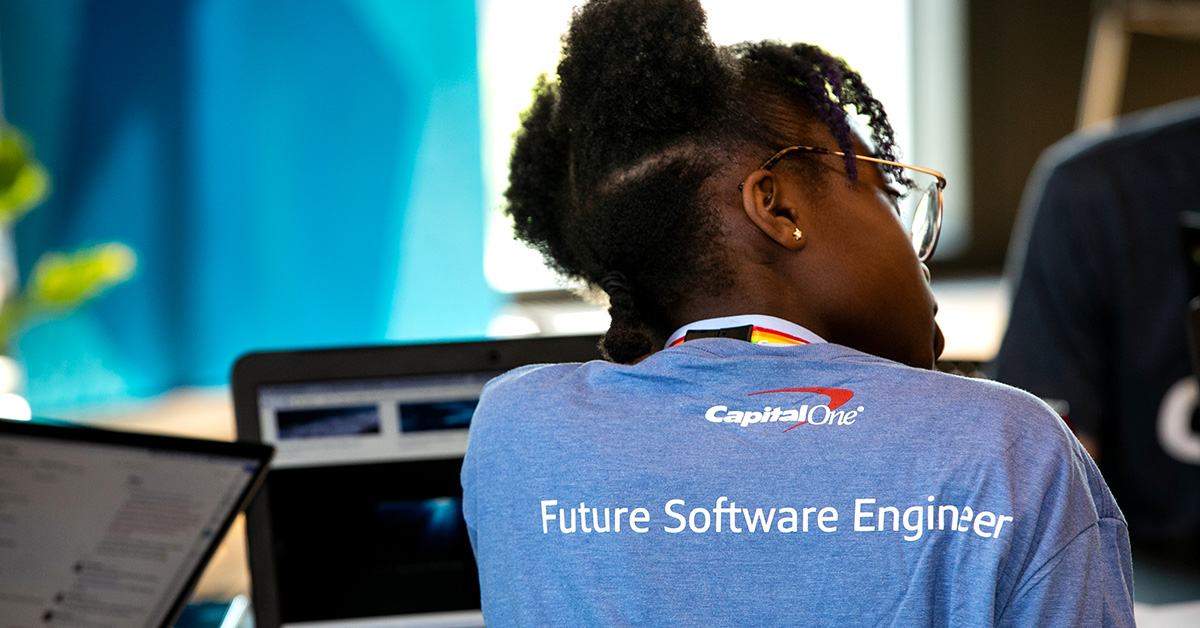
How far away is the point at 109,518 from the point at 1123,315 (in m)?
1.31

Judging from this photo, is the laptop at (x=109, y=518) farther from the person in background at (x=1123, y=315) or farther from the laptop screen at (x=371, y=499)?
the person in background at (x=1123, y=315)

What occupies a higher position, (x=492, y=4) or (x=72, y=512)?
(x=492, y=4)

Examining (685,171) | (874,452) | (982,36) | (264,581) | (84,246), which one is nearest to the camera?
(874,452)

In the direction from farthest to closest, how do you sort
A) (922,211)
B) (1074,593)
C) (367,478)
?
(367,478), (922,211), (1074,593)

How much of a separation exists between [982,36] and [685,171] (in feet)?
10.6

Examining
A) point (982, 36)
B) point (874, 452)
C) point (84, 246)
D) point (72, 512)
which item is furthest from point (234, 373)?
point (982, 36)

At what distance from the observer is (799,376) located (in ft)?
1.98

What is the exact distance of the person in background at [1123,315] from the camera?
137cm

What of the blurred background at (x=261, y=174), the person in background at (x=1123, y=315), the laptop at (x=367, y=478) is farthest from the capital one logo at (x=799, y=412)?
the blurred background at (x=261, y=174)

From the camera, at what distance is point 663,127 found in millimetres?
682

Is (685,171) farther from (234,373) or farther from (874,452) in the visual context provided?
(234,373)

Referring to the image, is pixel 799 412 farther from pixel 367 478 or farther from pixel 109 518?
pixel 109 518

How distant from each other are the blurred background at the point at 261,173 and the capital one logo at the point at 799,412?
2.22m

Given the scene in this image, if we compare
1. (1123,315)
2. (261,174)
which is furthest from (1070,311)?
(261,174)
